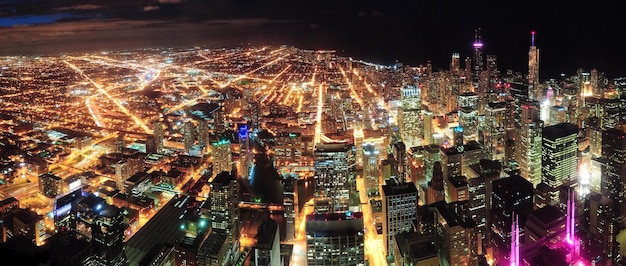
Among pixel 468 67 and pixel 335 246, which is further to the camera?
pixel 468 67

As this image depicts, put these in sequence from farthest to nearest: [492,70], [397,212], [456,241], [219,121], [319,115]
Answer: [492,70] < [319,115] < [219,121] < [397,212] < [456,241]

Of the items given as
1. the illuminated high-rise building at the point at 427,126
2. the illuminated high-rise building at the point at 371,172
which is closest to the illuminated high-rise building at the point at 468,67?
the illuminated high-rise building at the point at 427,126

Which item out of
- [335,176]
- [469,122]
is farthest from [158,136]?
[469,122]

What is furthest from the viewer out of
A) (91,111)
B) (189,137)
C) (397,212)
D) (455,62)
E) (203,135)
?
(455,62)

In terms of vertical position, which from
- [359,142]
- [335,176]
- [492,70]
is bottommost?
[335,176]

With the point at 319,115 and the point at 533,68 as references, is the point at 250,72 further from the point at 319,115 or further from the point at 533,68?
the point at 533,68

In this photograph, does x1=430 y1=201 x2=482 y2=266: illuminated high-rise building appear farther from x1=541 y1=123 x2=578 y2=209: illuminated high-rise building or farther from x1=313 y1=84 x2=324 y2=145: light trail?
x1=313 y1=84 x2=324 y2=145: light trail

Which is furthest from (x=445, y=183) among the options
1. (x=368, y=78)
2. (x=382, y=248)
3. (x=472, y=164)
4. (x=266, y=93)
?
(x=368, y=78)

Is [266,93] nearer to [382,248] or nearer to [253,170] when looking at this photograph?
[253,170]
